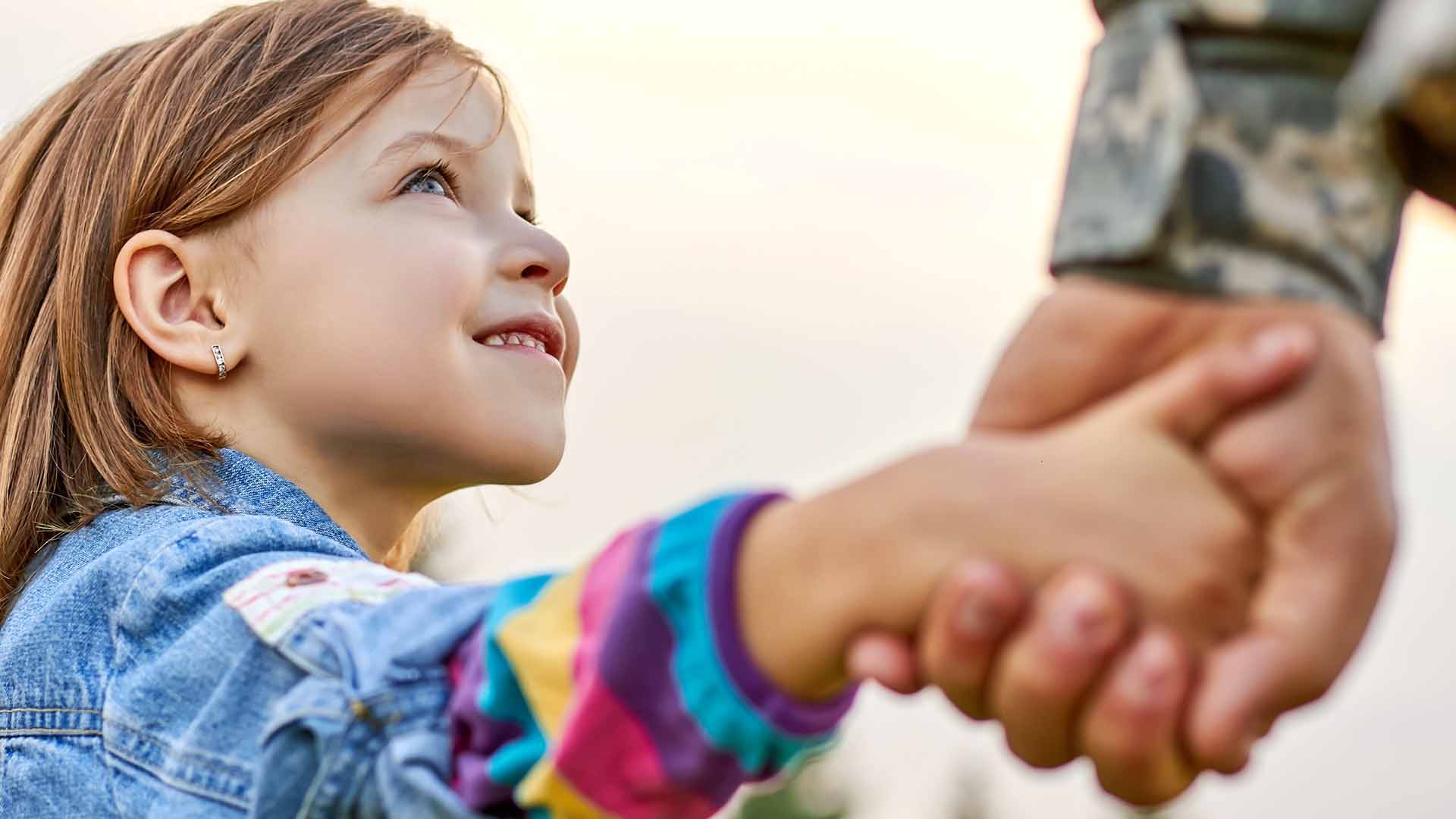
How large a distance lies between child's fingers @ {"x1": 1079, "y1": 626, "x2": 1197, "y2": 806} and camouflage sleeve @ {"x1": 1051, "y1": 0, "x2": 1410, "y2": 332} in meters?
0.22

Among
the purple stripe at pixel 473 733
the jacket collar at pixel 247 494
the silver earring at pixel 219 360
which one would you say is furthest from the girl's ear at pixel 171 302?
the purple stripe at pixel 473 733

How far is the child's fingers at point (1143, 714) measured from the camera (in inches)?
32.2

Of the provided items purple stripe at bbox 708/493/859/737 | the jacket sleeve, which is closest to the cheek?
the jacket sleeve

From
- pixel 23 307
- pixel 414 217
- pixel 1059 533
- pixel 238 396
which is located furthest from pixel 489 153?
pixel 1059 533

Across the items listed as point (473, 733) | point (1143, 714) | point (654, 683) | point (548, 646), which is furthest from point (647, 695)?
point (1143, 714)

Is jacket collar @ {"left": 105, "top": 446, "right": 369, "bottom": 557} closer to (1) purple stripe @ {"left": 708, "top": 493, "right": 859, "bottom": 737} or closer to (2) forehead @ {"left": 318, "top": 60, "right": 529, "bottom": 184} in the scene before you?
(2) forehead @ {"left": 318, "top": 60, "right": 529, "bottom": 184}

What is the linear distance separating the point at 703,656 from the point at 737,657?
0.08 ft

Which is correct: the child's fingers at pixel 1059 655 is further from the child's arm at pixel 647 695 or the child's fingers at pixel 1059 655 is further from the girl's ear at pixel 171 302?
the girl's ear at pixel 171 302

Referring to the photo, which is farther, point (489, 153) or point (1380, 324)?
point (489, 153)

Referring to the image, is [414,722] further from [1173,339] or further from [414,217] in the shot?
[414,217]

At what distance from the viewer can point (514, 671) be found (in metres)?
1.10

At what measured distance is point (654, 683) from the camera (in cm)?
99

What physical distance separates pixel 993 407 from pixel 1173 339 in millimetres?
119

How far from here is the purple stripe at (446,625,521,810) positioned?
1.10 m
